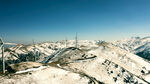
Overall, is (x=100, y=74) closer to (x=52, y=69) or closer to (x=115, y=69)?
(x=115, y=69)

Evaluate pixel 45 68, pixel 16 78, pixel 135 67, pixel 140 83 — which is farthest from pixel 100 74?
pixel 135 67

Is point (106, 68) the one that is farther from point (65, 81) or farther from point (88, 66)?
point (65, 81)

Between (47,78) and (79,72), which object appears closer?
(47,78)

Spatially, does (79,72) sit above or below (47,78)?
below

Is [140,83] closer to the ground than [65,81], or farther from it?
closer to the ground

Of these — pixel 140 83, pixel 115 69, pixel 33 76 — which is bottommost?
pixel 140 83

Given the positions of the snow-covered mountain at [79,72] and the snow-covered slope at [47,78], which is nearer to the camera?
the snow-covered slope at [47,78]

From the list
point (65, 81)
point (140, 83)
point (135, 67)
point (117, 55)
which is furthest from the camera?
point (117, 55)

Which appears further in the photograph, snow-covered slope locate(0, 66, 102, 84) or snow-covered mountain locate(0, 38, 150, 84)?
snow-covered mountain locate(0, 38, 150, 84)

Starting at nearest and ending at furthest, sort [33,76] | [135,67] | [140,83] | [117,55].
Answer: [33,76] → [140,83] → [135,67] → [117,55]

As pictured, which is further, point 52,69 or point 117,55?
point 117,55
